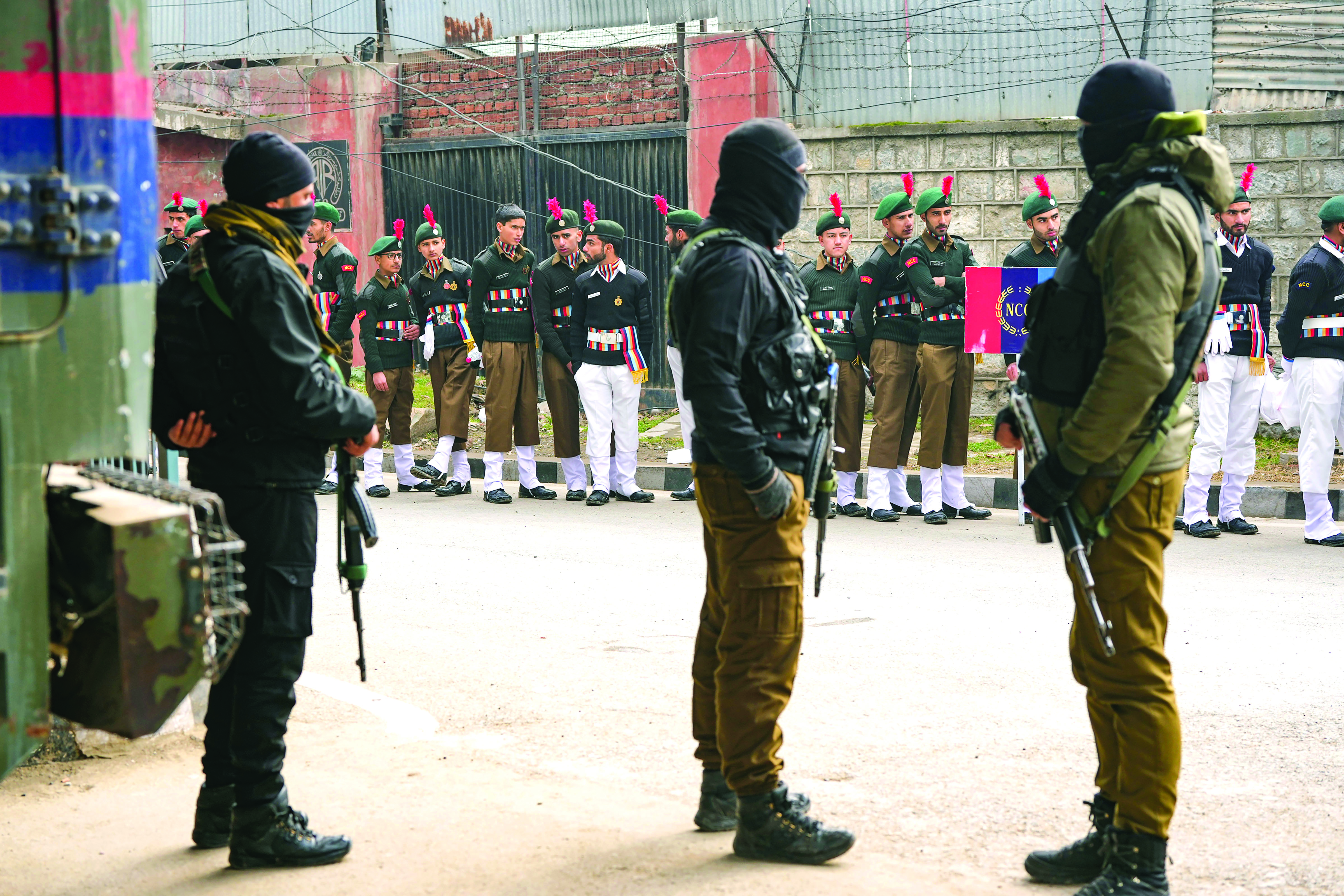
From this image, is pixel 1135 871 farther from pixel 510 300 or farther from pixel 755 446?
pixel 510 300

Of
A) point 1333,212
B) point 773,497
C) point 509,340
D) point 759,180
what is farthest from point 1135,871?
point 509,340

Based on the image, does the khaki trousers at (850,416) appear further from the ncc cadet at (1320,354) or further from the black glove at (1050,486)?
the black glove at (1050,486)

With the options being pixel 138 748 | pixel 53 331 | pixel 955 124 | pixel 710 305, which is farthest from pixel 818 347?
pixel 955 124

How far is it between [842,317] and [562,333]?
8.17ft

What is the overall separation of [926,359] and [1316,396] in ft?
8.87

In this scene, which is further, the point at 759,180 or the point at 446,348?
the point at 446,348

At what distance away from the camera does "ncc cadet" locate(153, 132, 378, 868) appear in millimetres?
3916

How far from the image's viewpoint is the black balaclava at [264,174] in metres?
4.04

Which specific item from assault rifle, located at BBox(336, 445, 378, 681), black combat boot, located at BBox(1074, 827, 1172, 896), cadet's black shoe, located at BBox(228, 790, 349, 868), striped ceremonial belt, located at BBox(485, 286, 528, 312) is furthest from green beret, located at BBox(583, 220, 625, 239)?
black combat boot, located at BBox(1074, 827, 1172, 896)

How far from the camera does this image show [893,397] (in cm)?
1113

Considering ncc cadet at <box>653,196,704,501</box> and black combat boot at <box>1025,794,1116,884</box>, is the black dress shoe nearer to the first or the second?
ncc cadet at <box>653,196,704,501</box>

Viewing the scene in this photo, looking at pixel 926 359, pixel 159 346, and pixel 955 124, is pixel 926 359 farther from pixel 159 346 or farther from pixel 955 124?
pixel 159 346

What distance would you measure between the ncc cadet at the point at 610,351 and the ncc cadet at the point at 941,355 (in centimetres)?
243

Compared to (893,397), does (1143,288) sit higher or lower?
higher
